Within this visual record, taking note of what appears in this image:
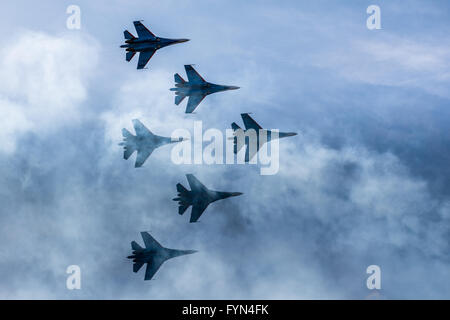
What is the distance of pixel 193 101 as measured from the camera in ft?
508

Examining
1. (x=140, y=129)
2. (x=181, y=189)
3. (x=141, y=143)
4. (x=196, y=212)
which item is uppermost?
(x=140, y=129)

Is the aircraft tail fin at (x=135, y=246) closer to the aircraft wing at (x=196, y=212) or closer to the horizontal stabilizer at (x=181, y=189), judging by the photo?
the aircraft wing at (x=196, y=212)

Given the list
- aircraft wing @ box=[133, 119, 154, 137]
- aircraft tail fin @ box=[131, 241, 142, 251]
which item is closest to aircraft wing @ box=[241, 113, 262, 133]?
aircraft wing @ box=[133, 119, 154, 137]

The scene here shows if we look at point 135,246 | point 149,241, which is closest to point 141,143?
point 149,241

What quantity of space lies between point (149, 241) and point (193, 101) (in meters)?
39.5

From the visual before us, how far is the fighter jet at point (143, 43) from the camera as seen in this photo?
5901 inches

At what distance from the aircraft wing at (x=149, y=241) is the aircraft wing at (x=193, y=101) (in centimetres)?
3516

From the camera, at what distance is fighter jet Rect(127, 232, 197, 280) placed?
15175cm

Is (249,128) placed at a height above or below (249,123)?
below

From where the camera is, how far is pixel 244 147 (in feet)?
493

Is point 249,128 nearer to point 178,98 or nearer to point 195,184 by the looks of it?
point 178,98
